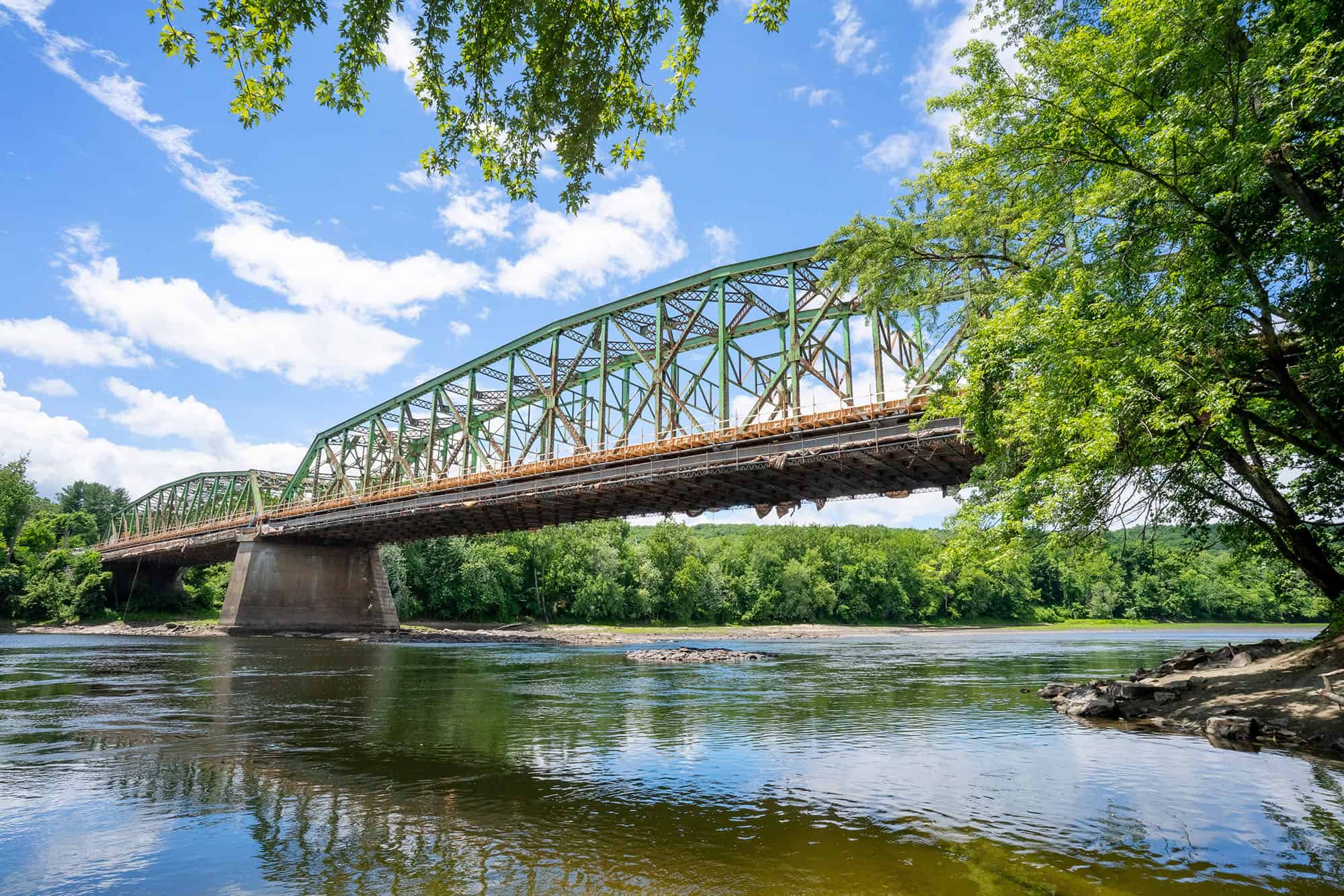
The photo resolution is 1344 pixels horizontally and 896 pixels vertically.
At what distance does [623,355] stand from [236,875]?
161ft

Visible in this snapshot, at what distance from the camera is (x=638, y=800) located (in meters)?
8.28

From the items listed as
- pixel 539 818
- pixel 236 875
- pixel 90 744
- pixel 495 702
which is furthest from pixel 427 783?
pixel 495 702

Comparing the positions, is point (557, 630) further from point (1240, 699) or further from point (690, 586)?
point (1240, 699)

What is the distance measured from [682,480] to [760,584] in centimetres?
6615

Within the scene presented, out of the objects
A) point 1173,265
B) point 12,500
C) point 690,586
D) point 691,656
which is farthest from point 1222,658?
point 12,500

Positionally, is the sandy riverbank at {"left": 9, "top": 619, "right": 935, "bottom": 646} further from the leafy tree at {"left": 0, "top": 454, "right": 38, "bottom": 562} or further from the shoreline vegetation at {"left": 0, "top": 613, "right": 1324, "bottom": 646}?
the leafy tree at {"left": 0, "top": 454, "right": 38, "bottom": 562}

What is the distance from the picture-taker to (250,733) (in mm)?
12414

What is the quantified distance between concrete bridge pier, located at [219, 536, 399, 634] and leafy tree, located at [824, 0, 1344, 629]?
56.4m

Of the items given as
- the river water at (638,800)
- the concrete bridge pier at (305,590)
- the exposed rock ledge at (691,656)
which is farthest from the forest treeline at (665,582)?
the river water at (638,800)

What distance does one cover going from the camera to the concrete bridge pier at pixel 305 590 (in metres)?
55.3

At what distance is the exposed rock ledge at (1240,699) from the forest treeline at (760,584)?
107 feet

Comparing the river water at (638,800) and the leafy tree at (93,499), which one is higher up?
the leafy tree at (93,499)

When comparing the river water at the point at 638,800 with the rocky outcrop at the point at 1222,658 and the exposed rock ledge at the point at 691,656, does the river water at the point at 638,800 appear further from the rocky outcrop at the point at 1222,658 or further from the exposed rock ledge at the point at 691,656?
the exposed rock ledge at the point at 691,656

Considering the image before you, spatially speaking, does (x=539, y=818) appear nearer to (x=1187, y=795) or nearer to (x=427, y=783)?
(x=427, y=783)
